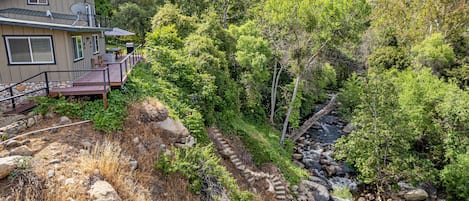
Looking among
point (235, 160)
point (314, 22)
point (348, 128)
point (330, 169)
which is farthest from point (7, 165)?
point (348, 128)

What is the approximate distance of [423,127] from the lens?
14766 millimetres

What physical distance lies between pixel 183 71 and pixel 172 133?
437 cm

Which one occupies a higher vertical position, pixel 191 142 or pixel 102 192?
pixel 102 192

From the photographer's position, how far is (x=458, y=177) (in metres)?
12.9

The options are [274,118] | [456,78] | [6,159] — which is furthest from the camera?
[274,118]

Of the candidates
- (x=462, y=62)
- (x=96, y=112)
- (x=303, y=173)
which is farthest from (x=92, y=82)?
(x=462, y=62)

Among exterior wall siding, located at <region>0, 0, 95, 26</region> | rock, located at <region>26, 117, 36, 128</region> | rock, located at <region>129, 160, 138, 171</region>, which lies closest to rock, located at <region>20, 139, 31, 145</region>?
rock, located at <region>26, 117, 36, 128</region>

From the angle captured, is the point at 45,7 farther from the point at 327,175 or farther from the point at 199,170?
the point at 327,175

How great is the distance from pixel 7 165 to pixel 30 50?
5.99 meters

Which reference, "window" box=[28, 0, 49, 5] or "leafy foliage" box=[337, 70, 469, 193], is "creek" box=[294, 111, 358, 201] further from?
"window" box=[28, 0, 49, 5]

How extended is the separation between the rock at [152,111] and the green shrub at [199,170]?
1.50 m

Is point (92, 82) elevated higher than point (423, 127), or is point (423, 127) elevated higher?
point (92, 82)

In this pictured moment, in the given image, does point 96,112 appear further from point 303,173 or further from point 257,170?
point 303,173

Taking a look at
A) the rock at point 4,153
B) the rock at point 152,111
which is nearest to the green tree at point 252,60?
the rock at point 152,111
